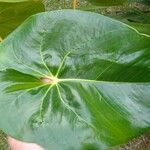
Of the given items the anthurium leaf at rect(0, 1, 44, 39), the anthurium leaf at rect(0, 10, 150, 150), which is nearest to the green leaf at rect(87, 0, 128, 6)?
the anthurium leaf at rect(0, 1, 44, 39)

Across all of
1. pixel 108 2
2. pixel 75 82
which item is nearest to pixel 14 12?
pixel 108 2

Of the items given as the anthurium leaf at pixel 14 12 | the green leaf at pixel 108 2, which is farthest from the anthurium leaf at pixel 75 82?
the green leaf at pixel 108 2

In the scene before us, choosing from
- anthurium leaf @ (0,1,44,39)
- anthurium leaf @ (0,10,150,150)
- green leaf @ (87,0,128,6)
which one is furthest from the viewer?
green leaf @ (87,0,128,6)

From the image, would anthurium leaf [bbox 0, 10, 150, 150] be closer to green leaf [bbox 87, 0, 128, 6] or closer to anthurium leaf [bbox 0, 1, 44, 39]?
anthurium leaf [bbox 0, 1, 44, 39]

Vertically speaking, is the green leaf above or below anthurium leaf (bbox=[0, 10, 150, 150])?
below

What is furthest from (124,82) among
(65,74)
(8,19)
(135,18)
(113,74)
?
(135,18)

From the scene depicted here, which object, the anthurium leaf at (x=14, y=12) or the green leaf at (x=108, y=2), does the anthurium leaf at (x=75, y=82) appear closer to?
the anthurium leaf at (x=14, y=12)

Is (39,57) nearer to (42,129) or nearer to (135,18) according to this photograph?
(42,129)

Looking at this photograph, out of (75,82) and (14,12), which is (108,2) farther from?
(75,82)
